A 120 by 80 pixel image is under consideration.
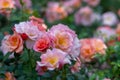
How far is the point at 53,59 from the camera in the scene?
2.26 m

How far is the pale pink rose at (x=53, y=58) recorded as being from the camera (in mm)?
2242

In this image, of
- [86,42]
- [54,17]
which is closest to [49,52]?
[86,42]

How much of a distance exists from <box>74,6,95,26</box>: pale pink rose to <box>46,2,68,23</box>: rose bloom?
0.26m

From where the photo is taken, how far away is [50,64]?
224 cm

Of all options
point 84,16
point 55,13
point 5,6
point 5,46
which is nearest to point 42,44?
point 5,46

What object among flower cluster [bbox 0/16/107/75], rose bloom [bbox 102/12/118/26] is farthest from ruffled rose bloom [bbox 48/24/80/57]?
rose bloom [bbox 102/12/118/26]

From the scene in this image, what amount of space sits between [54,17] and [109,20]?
2.40 ft

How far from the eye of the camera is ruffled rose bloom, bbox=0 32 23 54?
2299 mm

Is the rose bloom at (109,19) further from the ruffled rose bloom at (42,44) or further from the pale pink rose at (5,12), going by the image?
the ruffled rose bloom at (42,44)

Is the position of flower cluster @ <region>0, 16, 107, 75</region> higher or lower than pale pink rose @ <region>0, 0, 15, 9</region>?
lower

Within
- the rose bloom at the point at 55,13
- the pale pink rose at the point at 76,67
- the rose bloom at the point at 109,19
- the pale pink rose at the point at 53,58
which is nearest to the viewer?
the pale pink rose at the point at 53,58

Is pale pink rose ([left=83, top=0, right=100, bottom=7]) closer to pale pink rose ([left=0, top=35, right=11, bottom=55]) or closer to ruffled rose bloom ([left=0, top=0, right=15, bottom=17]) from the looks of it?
ruffled rose bloom ([left=0, top=0, right=15, bottom=17])

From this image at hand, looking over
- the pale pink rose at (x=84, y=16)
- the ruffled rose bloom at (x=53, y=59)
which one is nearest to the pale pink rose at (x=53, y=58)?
the ruffled rose bloom at (x=53, y=59)

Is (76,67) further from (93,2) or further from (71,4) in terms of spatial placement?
(93,2)
